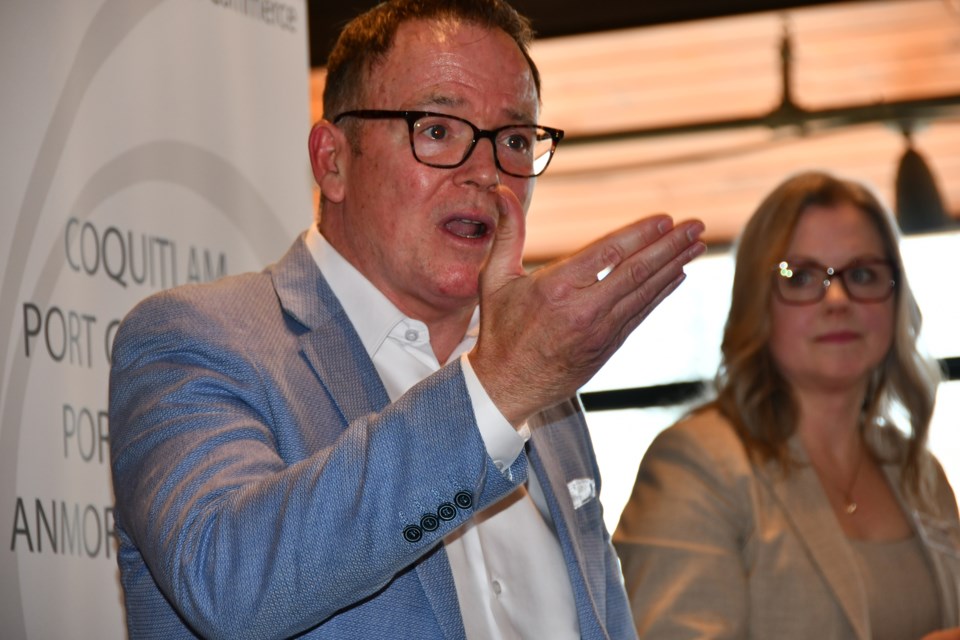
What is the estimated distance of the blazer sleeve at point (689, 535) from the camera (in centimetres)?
279

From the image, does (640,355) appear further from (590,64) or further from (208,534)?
(208,534)

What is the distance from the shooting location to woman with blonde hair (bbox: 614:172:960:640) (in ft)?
9.34

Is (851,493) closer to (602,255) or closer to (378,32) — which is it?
(378,32)

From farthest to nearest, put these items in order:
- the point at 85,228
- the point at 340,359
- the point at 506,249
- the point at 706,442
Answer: the point at 706,442, the point at 85,228, the point at 340,359, the point at 506,249

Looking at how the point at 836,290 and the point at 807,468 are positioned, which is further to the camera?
the point at 836,290

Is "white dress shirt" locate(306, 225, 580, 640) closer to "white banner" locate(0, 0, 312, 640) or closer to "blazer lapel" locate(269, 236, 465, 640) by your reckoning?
"blazer lapel" locate(269, 236, 465, 640)

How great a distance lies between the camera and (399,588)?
1839mm

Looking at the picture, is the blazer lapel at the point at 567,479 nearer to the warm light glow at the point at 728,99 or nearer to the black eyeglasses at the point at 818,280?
the black eyeglasses at the point at 818,280

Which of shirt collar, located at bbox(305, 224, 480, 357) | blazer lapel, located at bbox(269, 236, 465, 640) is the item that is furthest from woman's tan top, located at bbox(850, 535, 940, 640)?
blazer lapel, located at bbox(269, 236, 465, 640)

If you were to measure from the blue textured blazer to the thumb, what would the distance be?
128mm

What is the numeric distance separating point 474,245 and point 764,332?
1.27 metres

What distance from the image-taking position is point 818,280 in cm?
324

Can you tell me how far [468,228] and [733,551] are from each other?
1106mm

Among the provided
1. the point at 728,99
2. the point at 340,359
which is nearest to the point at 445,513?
the point at 340,359
